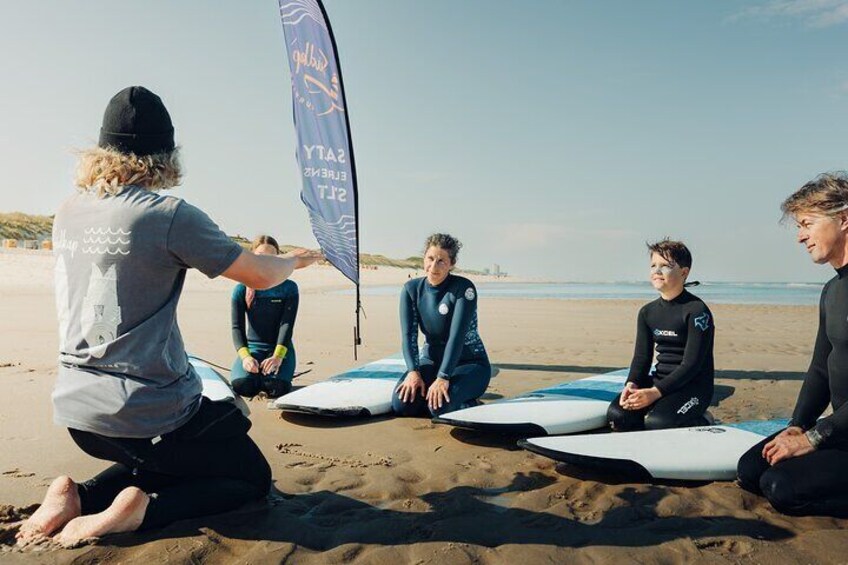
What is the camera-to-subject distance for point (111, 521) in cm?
229

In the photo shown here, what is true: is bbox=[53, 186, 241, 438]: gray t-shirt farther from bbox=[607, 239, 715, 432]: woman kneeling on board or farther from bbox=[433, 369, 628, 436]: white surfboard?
bbox=[607, 239, 715, 432]: woman kneeling on board

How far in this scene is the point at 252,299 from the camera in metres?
5.50

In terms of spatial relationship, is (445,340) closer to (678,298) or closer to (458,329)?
(458,329)

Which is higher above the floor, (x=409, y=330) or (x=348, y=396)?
(x=409, y=330)

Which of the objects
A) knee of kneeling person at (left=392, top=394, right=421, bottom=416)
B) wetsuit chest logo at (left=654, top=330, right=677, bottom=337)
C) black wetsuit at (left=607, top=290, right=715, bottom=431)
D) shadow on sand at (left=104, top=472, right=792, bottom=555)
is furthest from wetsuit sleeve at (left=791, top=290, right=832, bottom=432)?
knee of kneeling person at (left=392, top=394, right=421, bottom=416)

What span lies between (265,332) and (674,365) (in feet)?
11.0

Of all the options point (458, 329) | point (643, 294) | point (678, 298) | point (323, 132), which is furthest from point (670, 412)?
point (643, 294)

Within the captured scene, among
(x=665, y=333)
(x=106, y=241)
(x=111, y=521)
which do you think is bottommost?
(x=111, y=521)

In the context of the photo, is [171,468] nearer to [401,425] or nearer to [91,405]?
[91,405]

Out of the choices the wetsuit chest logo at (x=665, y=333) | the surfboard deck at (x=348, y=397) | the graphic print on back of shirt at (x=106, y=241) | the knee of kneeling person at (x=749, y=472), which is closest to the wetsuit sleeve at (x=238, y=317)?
the surfboard deck at (x=348, y=397)

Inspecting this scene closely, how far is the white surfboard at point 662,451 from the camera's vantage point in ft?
10.1

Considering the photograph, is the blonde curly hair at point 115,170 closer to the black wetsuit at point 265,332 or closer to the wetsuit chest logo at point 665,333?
the black wetsuit at point 265,332

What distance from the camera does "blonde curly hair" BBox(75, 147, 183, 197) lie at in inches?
93.1

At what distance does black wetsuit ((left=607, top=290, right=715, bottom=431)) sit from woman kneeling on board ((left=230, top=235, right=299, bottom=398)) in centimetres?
267
